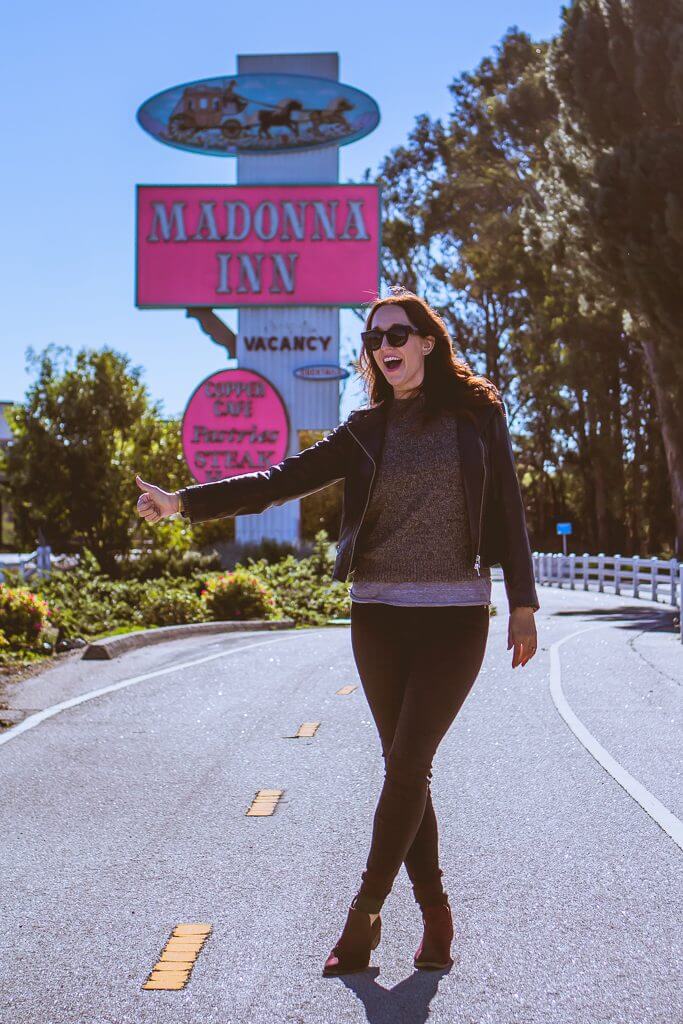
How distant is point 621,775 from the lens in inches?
280

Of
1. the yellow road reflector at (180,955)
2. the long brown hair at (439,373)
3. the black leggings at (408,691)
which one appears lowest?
the yellow road reflector at (180,955)

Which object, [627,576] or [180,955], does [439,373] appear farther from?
[627,576]

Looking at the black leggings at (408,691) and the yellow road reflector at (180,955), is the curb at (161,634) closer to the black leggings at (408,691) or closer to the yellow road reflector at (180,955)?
the yellow road reflector at (180,955)

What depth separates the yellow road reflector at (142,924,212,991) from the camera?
12.7 feet

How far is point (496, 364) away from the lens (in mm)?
57156

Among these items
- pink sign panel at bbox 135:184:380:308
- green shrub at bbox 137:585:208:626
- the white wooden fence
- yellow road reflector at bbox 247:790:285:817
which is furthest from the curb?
pink sign panel at bbox 135:184:380:308

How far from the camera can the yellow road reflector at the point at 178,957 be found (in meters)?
3.87

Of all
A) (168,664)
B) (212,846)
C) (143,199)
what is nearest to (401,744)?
(212,846)

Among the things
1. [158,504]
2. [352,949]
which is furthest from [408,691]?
[158,504]

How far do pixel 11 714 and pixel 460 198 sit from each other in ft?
116

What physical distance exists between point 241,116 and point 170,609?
2070 cm

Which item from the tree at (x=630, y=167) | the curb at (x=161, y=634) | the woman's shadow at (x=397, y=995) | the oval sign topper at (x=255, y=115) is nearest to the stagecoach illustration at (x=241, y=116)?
the oval sign topper at (x=255, y=115)

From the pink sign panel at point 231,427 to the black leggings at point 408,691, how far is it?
31316 millimetres

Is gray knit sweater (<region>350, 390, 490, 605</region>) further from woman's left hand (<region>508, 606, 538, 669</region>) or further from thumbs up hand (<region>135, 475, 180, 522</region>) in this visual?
thumbs up hand (<region>135, 475, 180, 522</region>)
